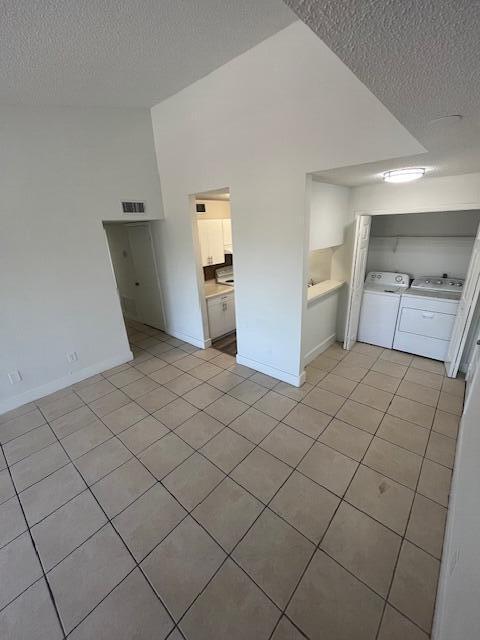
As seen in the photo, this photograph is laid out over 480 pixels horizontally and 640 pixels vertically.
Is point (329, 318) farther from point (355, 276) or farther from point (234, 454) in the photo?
point (234, 454)

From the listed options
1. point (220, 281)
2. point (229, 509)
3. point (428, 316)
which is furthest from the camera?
point (220, 281)

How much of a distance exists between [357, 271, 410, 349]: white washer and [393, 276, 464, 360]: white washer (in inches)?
3.9

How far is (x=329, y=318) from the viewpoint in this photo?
4.01m

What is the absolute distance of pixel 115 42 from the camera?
6.70ft

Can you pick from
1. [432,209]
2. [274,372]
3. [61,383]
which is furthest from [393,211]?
[61,383]

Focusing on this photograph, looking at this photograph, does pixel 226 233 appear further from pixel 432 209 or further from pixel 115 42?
pixel 432 209

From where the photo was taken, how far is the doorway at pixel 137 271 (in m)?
4.44

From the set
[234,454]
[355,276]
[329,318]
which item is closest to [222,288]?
[329,318]

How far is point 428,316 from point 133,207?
416 cm

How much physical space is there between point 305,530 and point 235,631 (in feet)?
2.12

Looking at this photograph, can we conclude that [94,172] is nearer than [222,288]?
Yes

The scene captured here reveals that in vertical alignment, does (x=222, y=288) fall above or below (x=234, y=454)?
above

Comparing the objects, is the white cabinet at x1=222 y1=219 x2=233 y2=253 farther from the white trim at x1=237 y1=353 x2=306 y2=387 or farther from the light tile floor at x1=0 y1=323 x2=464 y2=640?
the light tile floor at x1=0 y1=323 x2=464 y2=640

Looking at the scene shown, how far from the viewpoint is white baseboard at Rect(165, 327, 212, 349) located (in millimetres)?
4246
